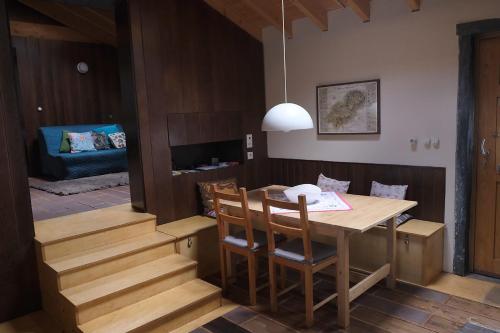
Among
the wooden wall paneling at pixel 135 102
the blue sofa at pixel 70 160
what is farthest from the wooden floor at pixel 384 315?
the blue sofa at pixel 70 160

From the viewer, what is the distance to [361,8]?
357 centimetres

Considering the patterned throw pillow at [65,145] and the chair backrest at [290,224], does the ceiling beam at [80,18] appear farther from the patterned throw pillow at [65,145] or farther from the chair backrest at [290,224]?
the chair backrest at [290,224]

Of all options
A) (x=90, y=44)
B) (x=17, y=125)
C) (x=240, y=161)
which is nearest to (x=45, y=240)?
(x=17, y=125)

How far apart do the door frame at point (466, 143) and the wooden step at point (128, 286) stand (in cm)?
233

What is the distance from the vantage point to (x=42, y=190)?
515 centimetres

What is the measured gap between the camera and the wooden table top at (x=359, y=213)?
256 centimetres

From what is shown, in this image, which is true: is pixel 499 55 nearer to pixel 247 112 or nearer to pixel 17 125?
pixel 247 112

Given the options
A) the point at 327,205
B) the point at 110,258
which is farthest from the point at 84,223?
the point at 327,205

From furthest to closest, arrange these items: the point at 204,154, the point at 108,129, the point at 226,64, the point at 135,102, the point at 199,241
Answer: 1. the point at 108,129
2. the point at 204,154
3. the point at 226,64
4. the point at 199,241
5. the point at 135,102

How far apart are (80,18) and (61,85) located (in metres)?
1.17

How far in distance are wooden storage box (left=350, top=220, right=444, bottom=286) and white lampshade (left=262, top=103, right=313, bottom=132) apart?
1.26 m

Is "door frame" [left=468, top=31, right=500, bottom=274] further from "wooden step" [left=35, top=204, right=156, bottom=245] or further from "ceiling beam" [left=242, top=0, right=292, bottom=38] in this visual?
"wooden step" [left=35, top=204, right=156, bottom=245]

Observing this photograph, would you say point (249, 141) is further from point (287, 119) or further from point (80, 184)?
point (80, 184)

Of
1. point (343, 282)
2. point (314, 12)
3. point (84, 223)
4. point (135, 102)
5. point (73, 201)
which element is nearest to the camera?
point (343, 282)
